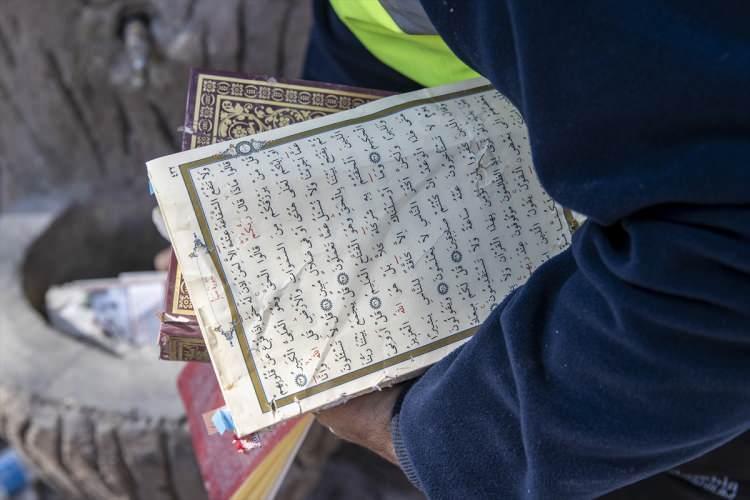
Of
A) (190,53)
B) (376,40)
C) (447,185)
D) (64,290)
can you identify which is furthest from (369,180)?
(64,290)

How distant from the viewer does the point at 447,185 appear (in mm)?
597

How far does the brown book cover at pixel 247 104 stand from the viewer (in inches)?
25.2

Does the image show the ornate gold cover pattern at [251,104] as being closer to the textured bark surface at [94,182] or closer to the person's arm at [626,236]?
the person's arm at [626,236]

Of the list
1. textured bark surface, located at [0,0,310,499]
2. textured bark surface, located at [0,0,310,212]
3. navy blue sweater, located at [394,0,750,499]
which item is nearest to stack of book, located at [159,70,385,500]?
navy blue sweater, located at [394,0,750,499]

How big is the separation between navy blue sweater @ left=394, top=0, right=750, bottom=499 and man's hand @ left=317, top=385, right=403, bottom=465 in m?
0.12

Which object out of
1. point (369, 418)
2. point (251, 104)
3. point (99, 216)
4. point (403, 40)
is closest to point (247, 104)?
point (251, 104)

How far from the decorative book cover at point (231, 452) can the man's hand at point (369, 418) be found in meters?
0.09

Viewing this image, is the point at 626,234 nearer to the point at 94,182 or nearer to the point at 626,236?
the point at 626,236

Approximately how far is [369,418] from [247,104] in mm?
265

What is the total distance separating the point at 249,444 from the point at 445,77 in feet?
1.06

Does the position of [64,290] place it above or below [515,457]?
above

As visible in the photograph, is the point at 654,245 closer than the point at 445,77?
Yes

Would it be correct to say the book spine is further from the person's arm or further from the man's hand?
the person's arm

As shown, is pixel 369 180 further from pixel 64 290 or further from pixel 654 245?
pixel 64 290
